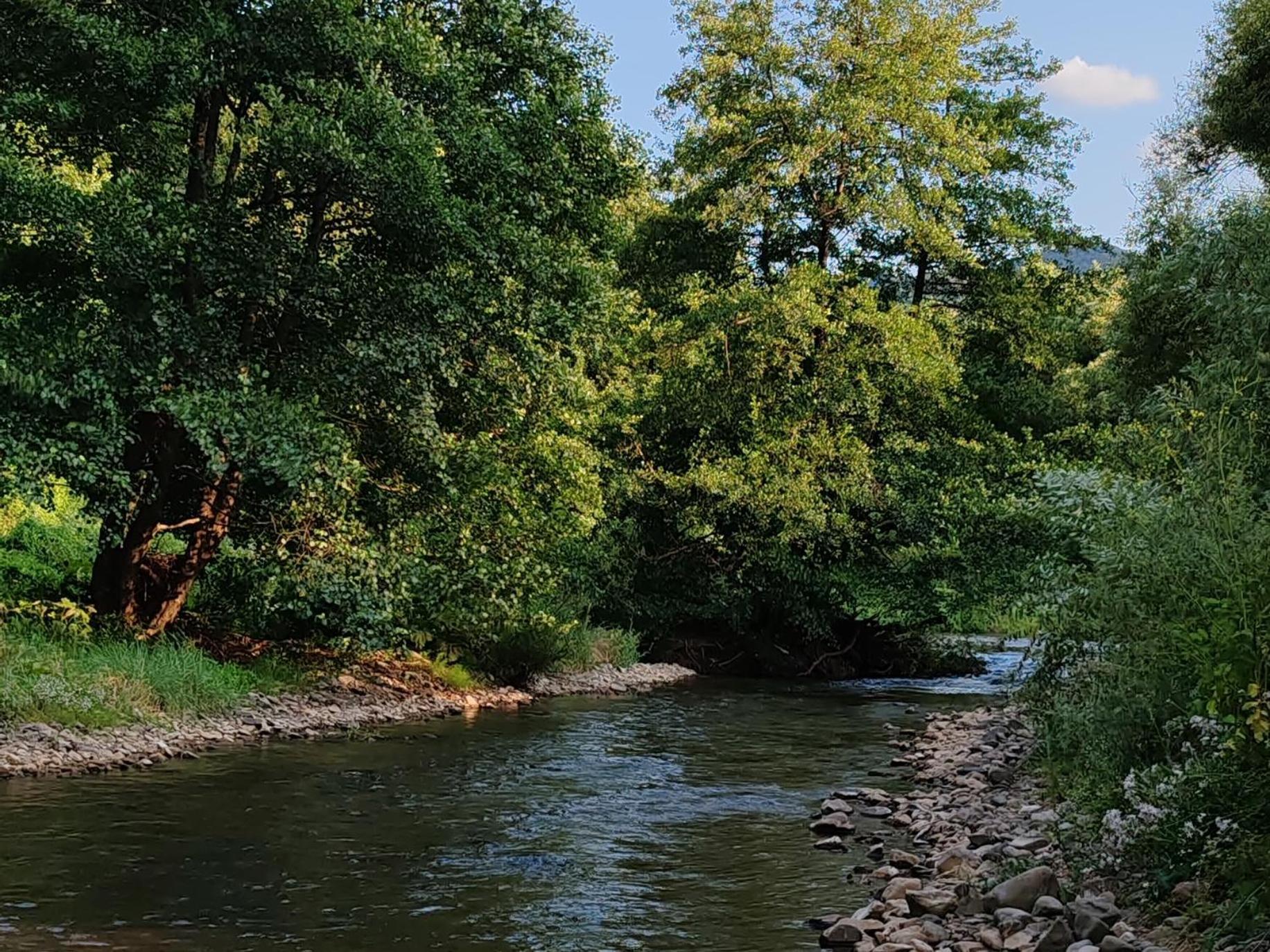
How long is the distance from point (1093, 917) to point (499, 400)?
36.7 ft

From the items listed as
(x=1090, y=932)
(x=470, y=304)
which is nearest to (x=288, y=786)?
(x=470, y=304)

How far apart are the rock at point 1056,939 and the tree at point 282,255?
30.0 feet

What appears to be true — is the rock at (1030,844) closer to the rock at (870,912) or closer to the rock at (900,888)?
the rock at (900,888)

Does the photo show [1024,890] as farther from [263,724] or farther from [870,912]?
[263,724]

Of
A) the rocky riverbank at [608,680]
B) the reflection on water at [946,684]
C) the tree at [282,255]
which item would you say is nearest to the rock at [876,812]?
the tree at [282,255]

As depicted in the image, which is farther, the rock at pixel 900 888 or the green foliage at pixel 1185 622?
the rock at pixel 900 888

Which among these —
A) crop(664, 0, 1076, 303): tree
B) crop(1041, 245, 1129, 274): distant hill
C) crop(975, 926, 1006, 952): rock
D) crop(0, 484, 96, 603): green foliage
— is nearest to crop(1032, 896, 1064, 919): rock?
crop(975, 926, 1006, 952): rock

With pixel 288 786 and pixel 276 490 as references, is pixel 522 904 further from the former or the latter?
pixel 276 490

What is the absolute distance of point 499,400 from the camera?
52.2 feet

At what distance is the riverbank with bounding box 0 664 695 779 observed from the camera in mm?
11305

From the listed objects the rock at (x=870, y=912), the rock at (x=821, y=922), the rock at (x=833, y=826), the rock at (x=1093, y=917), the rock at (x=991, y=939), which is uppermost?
the rock at (x=1093, y=917)

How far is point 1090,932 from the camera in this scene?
6.12 metres

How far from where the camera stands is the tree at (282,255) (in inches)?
494

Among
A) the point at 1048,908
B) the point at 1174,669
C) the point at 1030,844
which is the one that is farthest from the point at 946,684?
the point at 1048,908
